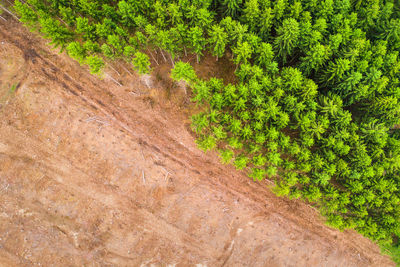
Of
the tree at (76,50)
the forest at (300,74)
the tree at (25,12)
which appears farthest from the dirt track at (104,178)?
the forest at (300,74)

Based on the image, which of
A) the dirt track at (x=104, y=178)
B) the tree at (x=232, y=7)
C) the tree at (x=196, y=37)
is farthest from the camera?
the dirt track at (x=104, y=178)

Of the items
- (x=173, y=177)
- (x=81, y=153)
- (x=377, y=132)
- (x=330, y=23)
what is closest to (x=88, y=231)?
(x=81, y=153)

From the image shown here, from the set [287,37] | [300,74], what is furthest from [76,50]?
[300,74]

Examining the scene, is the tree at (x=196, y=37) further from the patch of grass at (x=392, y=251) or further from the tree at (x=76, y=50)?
the patch of grass at (x=392, y=251)

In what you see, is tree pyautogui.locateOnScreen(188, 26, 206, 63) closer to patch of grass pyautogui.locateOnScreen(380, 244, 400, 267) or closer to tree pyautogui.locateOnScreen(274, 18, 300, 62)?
tree pyautogui.locateOnScreen(274, 18, 300, 62)

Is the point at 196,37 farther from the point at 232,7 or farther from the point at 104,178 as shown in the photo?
the point at 104,178

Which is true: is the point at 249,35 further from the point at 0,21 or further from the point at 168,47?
the point at 0,21
